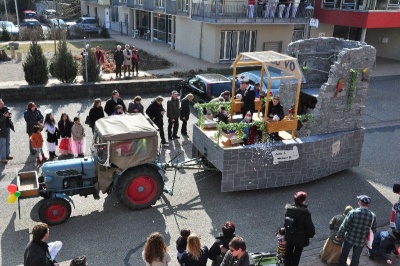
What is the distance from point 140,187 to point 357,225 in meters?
4.31

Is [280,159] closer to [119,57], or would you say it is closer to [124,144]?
[124,144]

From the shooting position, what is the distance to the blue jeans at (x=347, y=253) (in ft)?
21.9

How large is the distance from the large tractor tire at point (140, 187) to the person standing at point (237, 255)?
3.60 m

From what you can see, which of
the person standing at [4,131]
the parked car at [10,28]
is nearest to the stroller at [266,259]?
the person standing at [4,131]

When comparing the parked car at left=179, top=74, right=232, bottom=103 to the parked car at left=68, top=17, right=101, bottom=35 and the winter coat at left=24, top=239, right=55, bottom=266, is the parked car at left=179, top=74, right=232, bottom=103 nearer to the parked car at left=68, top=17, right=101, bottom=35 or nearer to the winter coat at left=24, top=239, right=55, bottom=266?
the winter coat at left=24, top=239, right=55, bottom=266

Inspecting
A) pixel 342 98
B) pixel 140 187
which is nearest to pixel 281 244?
pixel 140 187

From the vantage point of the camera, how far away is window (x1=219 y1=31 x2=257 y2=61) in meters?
23.5

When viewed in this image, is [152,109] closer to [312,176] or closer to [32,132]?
[32,132]

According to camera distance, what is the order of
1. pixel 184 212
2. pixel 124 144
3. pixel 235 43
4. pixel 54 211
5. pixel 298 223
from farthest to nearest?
pixel 235 43, pixel 184 212, pixel 124 144, pixel 54 211, pixel 298 223

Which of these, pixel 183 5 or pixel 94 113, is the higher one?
pixel 183 5

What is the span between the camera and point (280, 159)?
9.57 metres

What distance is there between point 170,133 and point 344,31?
20.3 meters

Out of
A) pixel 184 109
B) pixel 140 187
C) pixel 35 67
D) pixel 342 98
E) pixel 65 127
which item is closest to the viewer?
pixel 140 187

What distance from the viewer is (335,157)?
1043cm
